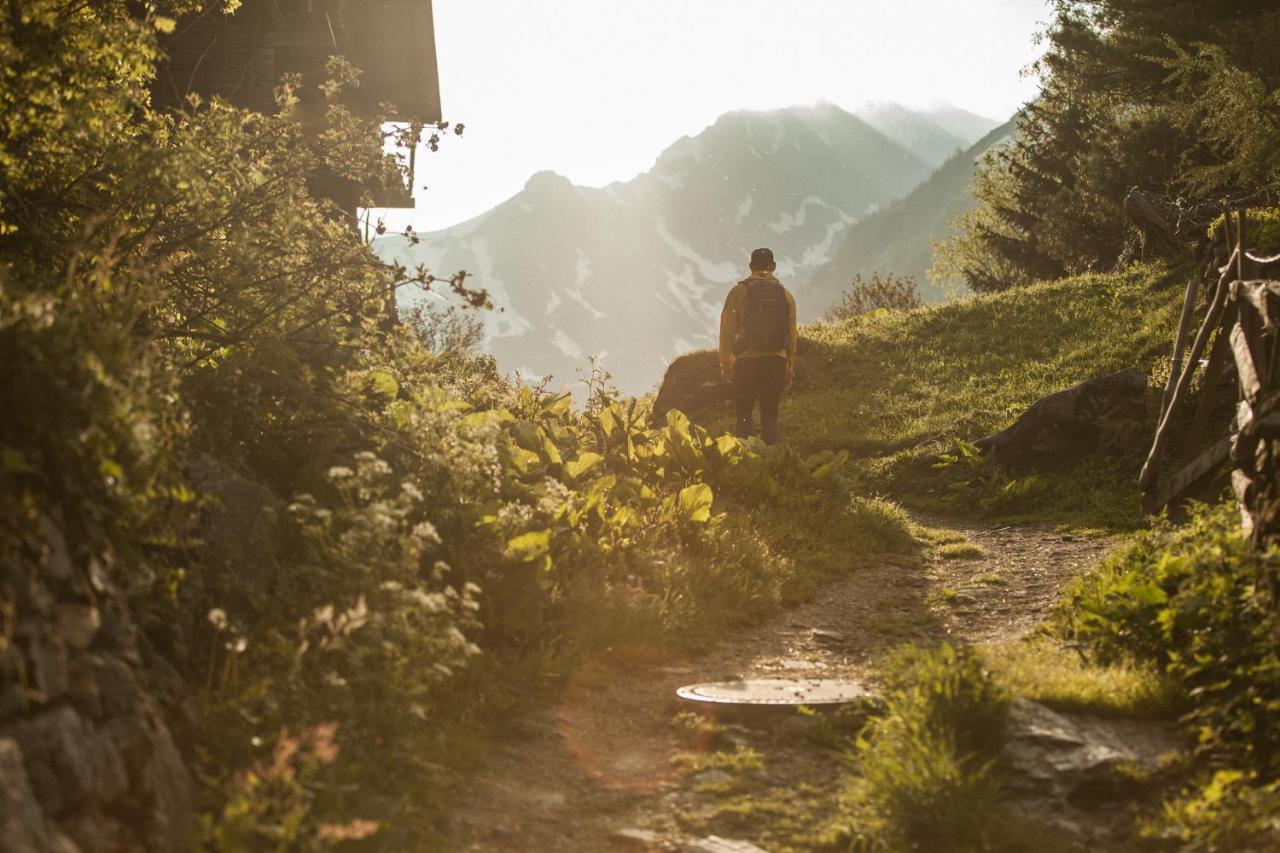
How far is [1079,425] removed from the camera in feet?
40.5

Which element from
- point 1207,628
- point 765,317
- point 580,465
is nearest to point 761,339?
point 765,317

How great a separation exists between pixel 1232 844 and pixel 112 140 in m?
6.84

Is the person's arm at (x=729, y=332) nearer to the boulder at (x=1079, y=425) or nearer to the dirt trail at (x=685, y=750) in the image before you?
the boulder at (x=1079, y=425)

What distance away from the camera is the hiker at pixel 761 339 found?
38.3 ft

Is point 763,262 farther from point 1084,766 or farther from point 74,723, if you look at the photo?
point 74,723

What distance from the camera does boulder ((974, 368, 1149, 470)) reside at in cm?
1210

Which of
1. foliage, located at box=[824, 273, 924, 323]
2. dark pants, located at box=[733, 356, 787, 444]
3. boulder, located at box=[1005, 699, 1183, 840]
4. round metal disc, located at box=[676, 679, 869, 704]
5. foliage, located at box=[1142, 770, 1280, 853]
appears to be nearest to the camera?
foliage, located at box=[1142, 770, 1280, 853]

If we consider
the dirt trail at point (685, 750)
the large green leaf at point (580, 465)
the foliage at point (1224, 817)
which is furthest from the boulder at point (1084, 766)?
the large green leaf at point (580, 465)

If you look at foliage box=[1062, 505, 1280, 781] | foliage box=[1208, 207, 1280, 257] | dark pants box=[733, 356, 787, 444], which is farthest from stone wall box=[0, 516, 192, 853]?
foliage box=[1208, 207, 1280, 257]

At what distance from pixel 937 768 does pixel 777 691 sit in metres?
1.63

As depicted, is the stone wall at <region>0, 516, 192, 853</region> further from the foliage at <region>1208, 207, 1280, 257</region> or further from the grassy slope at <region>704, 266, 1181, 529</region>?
the foliage at <region>1208, 207, 1280, 257</region>

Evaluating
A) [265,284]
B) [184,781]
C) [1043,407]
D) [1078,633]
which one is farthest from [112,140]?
[1043,407]

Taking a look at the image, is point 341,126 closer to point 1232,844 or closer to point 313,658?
point 313,658

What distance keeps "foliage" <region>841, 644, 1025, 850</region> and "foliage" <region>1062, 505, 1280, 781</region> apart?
0.87m
